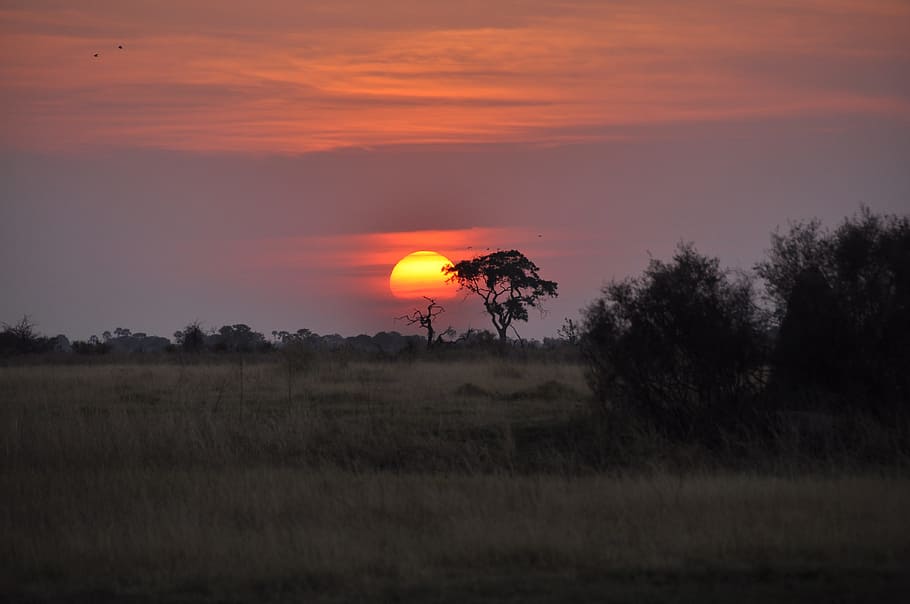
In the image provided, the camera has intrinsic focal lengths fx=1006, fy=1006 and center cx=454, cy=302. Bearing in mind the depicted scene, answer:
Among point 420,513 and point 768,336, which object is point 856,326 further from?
point 420,513

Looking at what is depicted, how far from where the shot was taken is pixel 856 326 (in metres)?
14.3

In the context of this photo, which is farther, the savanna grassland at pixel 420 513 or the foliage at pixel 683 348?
the foliage at pixel 683 348

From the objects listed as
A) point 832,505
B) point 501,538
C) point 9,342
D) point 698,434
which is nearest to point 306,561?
point 501,538

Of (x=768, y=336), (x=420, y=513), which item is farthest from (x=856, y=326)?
(x=420, y=513)

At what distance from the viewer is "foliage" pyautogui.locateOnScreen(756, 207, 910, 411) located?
1414 centimetres

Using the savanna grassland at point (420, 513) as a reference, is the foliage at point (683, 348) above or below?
above

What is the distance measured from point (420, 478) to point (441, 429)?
11.3ft

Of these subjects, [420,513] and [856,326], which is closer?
[420,513]

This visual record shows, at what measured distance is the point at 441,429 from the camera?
15.4m

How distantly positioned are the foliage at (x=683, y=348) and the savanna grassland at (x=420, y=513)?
0.93m

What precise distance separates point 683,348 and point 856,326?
2416mm

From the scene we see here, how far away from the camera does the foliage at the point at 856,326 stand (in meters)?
14.1

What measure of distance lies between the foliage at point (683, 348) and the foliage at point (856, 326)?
59 cm

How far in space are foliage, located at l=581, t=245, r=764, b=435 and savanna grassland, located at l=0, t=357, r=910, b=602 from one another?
934 millimetres
